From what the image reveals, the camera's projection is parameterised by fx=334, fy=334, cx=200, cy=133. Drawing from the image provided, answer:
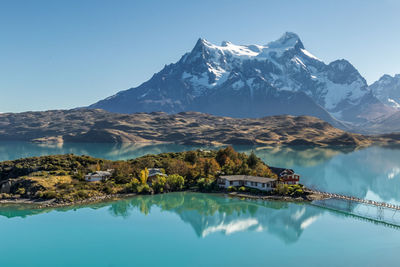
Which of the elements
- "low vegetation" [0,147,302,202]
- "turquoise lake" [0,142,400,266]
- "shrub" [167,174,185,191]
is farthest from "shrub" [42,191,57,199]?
"shrub" [167,174,185,191]

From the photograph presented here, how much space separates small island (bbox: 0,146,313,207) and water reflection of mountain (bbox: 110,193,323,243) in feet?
13.5

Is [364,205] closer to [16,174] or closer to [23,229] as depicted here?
[23,229]

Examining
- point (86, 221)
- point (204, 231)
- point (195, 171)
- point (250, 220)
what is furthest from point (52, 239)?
point (195, 171)

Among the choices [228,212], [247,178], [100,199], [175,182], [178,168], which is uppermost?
[178,168]

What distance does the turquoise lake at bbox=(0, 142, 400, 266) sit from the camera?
43531mm

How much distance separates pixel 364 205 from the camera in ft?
222

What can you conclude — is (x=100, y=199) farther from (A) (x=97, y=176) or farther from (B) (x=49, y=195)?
(A) (x=97, y=176)

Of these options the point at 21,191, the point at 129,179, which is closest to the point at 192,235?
the point at 129,179

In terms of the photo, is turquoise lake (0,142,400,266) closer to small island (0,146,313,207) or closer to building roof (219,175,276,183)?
small island (0,146,313,207)

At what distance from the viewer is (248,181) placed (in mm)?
76188

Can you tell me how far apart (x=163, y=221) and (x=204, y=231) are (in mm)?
8719

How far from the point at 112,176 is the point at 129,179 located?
188 inches

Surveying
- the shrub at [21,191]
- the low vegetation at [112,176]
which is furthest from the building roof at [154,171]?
the shrub at [21,191]

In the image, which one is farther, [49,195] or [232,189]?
[232,189]
